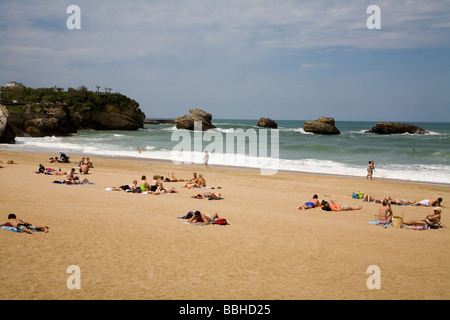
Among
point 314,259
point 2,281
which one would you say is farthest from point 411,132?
point 2,281

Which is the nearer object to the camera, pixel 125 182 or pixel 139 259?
pixel 139 259

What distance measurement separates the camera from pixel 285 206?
12.7 meters

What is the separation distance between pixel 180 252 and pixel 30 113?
→ 50.5 metres

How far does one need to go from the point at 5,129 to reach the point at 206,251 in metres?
37.0

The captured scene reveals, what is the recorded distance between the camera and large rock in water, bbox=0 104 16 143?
116 feet

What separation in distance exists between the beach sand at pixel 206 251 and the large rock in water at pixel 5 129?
26144 mm

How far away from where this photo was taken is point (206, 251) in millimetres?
7336

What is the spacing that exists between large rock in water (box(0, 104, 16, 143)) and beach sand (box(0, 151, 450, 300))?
26144 millimetres

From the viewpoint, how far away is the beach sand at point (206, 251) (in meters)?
5.55

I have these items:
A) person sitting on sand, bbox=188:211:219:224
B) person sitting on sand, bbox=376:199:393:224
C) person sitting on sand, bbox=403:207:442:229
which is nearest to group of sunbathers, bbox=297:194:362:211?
person sitting on sand, bbox=376:199:393:224

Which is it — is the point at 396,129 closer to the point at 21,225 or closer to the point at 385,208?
the point at 385,208

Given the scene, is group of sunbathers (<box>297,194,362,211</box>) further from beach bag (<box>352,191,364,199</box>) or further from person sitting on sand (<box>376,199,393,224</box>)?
beach bag (<box>352,191,364,199</box>)

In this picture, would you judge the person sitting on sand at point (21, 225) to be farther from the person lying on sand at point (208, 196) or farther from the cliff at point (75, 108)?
the cliff at point (75, 108)
